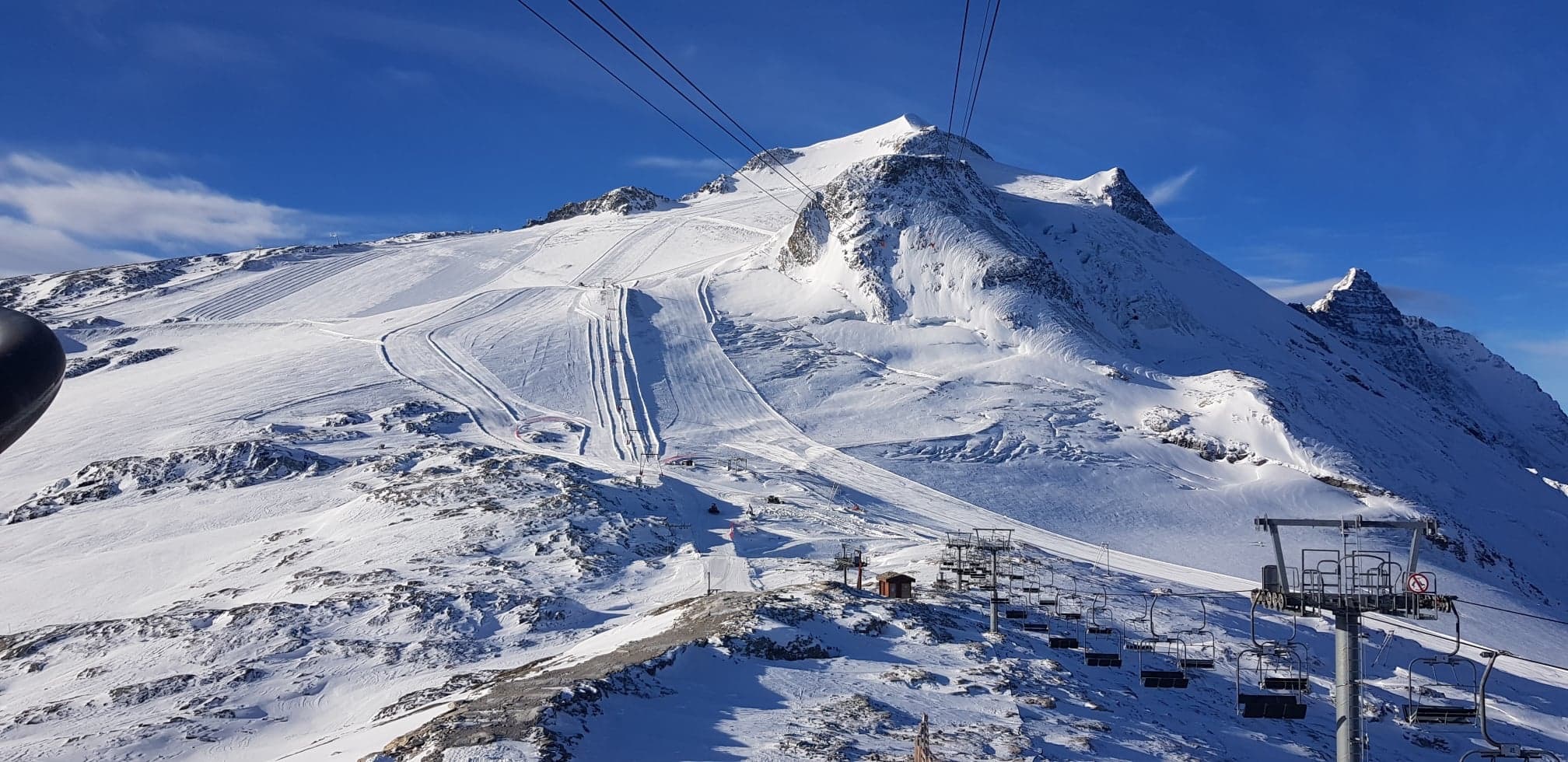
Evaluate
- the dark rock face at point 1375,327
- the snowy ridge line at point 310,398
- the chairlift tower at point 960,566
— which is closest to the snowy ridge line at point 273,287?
the snowy ridge line at point 310,398

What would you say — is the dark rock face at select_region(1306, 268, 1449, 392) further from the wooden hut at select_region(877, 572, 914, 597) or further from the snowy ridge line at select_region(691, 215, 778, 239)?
the wooden hut at select_region(877, 572, 914, 597)

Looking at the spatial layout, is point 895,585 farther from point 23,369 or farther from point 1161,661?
point 23,369

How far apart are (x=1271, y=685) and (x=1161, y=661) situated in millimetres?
5107

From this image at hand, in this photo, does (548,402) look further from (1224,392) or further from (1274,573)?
(1274,573)

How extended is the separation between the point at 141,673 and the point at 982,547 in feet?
76.1

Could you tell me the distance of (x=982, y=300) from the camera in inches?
3354

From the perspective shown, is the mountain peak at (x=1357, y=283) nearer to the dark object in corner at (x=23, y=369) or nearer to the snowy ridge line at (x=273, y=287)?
the snowy ridge line at (x=273, y=287)

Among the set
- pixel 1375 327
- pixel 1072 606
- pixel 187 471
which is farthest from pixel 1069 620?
pixel 1375 327

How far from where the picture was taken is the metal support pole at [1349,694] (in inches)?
559

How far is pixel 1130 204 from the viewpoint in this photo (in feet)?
421

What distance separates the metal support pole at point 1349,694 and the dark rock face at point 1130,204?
116893mm

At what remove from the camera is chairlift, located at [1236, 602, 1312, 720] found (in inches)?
784

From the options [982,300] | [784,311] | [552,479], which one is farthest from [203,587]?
[982,300]

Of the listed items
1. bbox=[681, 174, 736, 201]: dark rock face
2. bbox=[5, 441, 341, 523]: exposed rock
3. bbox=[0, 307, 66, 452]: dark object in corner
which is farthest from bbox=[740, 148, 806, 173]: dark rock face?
bbox=[0, 307, 66, 452]: dark object in corner
